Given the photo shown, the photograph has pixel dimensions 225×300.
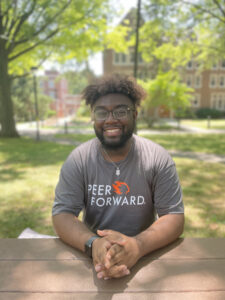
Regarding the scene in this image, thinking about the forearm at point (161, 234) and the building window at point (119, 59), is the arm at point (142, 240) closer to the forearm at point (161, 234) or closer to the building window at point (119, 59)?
the forearm at point (161, 234)

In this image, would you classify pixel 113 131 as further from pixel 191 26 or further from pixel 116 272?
pixel 191 26

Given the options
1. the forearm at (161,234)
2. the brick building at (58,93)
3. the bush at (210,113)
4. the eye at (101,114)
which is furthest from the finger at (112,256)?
the brick building at (58,93)

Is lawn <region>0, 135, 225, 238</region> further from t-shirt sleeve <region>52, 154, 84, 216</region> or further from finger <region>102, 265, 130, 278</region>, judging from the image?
finger <region>102, 265, 130, 278</region>

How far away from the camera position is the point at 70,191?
175 centimetres

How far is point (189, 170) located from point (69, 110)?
5130 cm

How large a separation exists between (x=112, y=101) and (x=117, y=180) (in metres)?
0.55

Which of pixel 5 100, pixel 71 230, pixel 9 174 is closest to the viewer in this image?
pixel 71 230

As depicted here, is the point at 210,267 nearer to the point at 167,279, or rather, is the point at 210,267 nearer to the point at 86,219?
the point at 167,279

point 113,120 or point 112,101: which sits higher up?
point 112,101

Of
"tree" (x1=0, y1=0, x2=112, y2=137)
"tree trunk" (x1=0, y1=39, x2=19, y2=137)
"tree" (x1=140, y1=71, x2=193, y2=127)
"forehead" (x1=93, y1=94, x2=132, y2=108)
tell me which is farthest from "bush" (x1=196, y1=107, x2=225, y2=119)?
"forehead" (x1=93, y1=94, x2=132, y2=108)

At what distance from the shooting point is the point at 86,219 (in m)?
1.93

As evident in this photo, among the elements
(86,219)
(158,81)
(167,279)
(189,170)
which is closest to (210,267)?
(167,279)

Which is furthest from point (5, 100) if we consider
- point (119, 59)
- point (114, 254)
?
point (119, 59)

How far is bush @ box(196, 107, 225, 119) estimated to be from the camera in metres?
32.6
